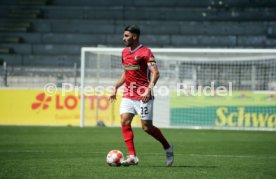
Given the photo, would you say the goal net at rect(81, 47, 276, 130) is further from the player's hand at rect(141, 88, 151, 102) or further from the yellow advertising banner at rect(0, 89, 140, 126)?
the player's hand at rect(141, 88, 151, 102)

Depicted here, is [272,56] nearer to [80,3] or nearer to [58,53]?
[58,53]

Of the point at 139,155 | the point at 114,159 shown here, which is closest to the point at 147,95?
the point at 114,159

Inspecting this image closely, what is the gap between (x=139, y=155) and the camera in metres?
11.5

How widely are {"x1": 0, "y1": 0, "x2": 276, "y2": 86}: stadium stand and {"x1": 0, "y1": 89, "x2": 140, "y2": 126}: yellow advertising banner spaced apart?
5.20 m

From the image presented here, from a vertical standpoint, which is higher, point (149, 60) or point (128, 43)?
point (128, 43)

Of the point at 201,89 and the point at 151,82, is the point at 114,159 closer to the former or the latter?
the point at 151,82

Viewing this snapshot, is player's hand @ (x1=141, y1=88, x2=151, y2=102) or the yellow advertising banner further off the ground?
player's hand @ (x1=141, y1=88, x2=151, y2=102)

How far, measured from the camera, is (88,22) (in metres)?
30.0

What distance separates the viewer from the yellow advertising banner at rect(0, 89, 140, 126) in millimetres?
21594

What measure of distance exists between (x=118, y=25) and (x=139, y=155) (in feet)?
60.6

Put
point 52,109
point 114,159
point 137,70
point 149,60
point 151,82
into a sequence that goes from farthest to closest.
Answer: point 52,109 < point 137,70 < point 149,60 < point 151,82 < point 114,159

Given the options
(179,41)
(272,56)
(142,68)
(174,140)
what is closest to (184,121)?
(272,56)

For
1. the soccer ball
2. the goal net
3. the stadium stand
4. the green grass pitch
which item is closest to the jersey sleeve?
the soccer ball

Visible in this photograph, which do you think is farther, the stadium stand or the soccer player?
the stadium stand
